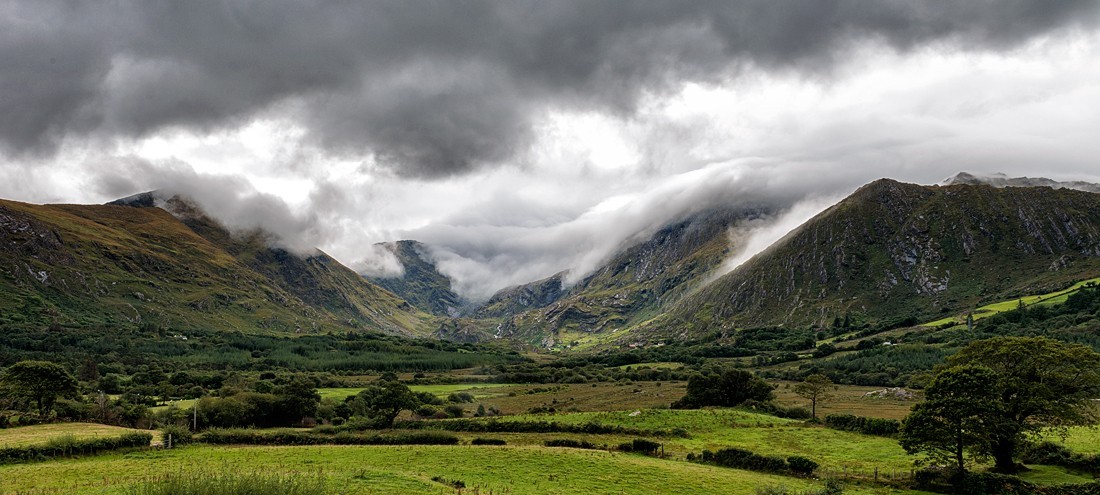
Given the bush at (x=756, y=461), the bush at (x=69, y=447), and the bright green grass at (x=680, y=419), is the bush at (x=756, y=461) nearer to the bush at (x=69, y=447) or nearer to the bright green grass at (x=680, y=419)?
the bright green grass at (x=680, y=419)

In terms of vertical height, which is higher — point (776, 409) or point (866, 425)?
point (866, 425)

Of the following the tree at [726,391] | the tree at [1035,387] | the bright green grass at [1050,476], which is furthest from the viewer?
the tree at [726,391]

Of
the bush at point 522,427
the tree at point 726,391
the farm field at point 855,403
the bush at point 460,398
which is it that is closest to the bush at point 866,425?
the farm field at point 855,403

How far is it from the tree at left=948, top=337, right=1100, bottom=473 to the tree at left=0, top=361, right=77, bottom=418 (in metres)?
138

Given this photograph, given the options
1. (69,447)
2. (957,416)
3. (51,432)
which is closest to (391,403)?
(69,447)

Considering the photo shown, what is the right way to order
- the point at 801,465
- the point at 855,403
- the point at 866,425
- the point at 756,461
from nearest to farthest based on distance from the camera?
the point at 801,465 → the point at 756,461 → the point at 866,425 → the point at 855,403

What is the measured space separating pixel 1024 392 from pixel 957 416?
9268 mm

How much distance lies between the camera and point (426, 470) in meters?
56.1

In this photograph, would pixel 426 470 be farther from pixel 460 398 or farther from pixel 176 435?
pixel 460 398

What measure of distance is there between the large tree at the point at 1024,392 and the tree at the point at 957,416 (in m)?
0.10

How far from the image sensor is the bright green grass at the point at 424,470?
4612 cm

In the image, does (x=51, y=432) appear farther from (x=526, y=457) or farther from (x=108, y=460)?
(x=526, y=457)

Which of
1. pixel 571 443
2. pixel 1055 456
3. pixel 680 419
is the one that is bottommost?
pixel 680 419

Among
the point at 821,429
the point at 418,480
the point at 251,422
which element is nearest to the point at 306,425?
the point at 251,422
